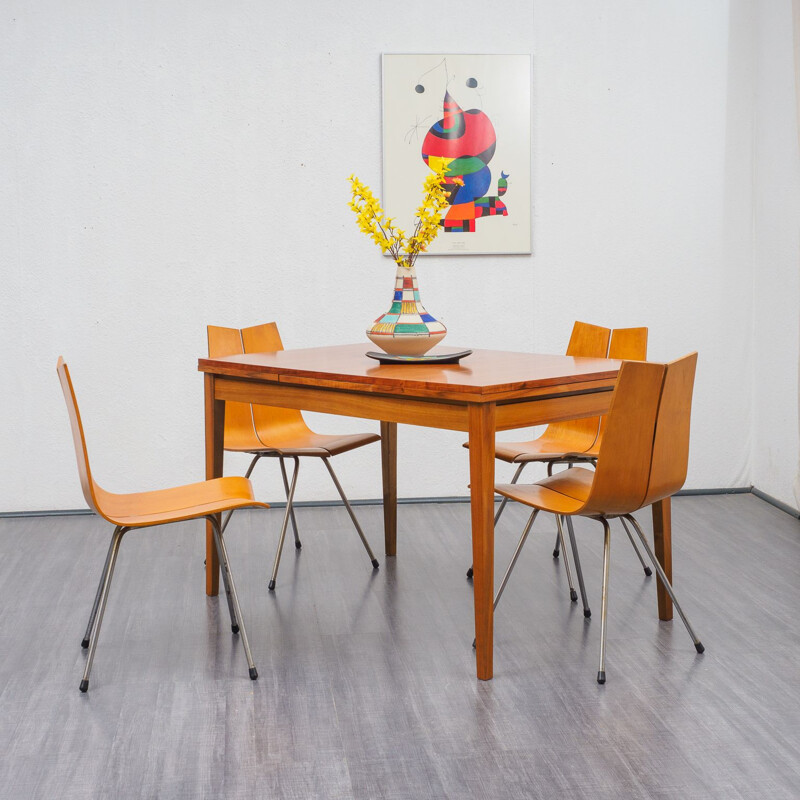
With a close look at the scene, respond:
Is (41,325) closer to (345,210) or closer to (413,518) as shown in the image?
(345,210)

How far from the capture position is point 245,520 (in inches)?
175

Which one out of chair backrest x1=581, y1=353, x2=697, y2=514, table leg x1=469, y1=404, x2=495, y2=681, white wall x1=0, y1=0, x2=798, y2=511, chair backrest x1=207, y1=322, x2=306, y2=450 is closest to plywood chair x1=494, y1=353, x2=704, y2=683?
chair backrest x1=581, y1=353, x2=697, y2=514

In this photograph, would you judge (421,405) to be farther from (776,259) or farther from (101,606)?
(776,259)

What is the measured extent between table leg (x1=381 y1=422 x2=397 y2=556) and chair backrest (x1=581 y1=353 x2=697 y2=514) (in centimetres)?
120

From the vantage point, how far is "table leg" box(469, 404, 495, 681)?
2502 mm

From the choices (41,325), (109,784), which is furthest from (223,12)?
(109,784)

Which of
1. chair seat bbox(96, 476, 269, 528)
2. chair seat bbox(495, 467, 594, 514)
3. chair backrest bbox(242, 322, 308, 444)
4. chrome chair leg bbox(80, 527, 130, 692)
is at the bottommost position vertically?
chrome chair leg bbox(80, 527, 130, 692)

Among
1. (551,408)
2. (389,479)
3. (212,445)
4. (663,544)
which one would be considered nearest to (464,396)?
(551,408)

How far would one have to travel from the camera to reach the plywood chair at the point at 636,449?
248 cm

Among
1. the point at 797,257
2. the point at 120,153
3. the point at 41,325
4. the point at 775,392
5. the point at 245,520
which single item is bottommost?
the point at 245,520

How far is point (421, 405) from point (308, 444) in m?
1.08

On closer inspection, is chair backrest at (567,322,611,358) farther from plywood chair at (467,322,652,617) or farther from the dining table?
the dining table

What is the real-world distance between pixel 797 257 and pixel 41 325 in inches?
140

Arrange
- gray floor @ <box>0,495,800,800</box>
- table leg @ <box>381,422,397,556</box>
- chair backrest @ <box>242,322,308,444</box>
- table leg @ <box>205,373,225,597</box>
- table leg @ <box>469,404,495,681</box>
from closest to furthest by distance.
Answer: gray floor @ <box>0,495,800,800</box> < table leg @ <box>469,404,495,681</box> < table leg @ <box>205,373,225,597</box> < table leg @ <box>381,422,397,556</box> < chair backrest @ <box>242,322,308,444</box>
